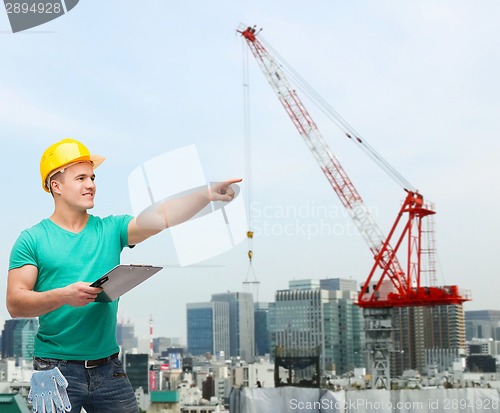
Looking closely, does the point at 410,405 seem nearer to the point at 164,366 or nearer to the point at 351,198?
the point at 351,198

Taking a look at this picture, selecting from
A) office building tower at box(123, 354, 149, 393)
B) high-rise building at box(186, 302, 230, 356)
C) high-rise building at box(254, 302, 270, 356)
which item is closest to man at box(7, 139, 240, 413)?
office building tower at box(123, 354, 149, 393)

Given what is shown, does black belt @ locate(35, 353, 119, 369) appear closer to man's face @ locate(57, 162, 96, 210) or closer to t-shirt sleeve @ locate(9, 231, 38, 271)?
t-shirt sleeve @ locate(9, 231, 38, 271)

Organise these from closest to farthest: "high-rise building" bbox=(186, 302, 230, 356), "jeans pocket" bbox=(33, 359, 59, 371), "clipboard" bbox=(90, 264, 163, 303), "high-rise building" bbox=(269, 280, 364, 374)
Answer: "clipboard" bbox=(90, 264, 163, 303) < "jeans pocket" bbox=(33, 359, 59, 371) < "high-rise building" bbox=(269, 280, 364, 374) < "high-rise building" bbox=(186, 302, 230, 356)

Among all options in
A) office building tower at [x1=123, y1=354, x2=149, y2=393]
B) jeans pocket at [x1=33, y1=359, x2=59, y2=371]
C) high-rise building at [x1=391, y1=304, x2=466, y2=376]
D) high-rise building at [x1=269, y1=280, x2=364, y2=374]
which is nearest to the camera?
jeans pocket at [x1=33, y1=359, x2=59, y2=371]

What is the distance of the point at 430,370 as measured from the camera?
6316cm

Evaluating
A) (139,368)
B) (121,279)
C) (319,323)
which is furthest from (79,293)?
(319,323)

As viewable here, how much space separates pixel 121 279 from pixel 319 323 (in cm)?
7957

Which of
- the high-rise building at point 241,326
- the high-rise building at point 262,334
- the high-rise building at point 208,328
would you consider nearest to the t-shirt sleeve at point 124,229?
the high-rise building at point 241,326

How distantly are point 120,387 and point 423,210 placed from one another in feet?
Answer: 116

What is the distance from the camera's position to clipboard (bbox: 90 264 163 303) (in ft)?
5.22

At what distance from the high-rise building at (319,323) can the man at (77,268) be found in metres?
74.9

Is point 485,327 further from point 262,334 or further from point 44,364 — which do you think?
point 44,364

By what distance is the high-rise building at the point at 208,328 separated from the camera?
285ft

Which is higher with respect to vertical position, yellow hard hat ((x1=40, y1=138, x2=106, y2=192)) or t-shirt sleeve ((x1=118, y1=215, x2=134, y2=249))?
yellow hard hat ((x1=40, y1=138, x2=106, y2=192))
